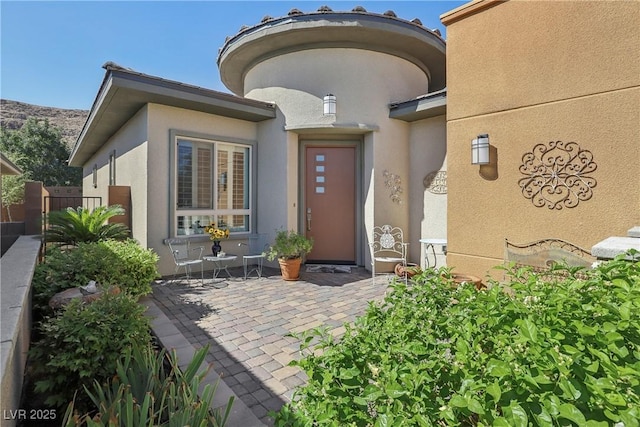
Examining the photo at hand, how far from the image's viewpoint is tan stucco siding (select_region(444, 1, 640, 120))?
381cm

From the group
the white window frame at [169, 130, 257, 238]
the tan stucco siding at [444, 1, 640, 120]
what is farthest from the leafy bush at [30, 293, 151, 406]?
the tan stucco siding at [444, 1, 640, 120]

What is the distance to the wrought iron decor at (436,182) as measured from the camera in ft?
23.4

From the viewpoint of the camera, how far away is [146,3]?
6.00 metres

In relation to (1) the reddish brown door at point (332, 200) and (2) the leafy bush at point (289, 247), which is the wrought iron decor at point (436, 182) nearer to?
(1) the reddish brown door at point (332, 200)

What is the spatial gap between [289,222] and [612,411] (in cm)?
686

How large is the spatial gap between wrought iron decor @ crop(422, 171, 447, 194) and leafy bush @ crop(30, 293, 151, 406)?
639 centimetres

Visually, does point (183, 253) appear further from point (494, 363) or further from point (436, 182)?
point (494, 363)

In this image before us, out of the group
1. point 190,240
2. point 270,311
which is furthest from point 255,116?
point 270,311

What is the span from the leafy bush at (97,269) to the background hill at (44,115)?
1601 inches

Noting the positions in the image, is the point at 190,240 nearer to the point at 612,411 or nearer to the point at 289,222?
the point at 289,222

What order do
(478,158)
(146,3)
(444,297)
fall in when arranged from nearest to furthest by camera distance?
1. (444,297)
2. (478,158)
3. (146,3)

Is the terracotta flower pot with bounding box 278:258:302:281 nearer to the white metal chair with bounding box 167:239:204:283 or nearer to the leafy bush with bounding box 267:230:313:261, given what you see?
the leafy bush with bounding box 267:230:313:261

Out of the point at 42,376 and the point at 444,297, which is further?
the point at 42,376

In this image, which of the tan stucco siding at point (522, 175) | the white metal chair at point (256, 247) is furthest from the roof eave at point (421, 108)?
the white metal chair at point (256, 247)
